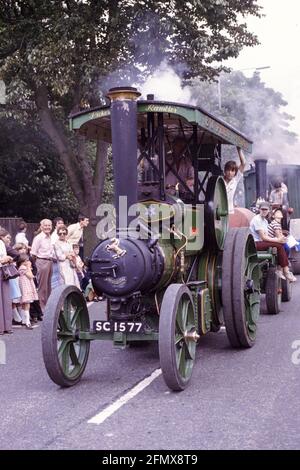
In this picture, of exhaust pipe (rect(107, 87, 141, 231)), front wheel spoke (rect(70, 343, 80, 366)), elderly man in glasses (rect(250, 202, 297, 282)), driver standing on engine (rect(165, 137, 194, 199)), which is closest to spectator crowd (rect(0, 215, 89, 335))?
elderly man in glasses (rect(250, 202, 297, 282))

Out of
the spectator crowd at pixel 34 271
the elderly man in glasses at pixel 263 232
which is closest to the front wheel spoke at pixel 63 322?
the spectator crowd at pixel 34 271

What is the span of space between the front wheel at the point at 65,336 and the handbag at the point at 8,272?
2.83m

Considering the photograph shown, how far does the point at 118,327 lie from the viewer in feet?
16.2

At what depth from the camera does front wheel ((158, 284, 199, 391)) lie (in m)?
4.43

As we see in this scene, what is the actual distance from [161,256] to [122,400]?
124 centimetres

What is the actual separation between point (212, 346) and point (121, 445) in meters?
2.87

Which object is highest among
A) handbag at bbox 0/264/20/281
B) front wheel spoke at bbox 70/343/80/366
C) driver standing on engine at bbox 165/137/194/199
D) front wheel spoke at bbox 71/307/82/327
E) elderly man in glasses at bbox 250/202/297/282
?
driver standing on engine at bbox 165/137/194/199

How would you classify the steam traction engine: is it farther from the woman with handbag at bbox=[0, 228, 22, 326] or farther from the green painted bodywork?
the woman with handbag at bbox=[0, 228, 22, 326]

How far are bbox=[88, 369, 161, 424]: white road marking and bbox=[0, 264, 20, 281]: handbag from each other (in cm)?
317

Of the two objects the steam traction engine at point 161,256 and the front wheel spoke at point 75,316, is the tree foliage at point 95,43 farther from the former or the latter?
the front wheel spoke at point 75,316

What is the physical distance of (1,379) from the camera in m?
5.32

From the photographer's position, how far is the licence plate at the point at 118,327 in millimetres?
4869
